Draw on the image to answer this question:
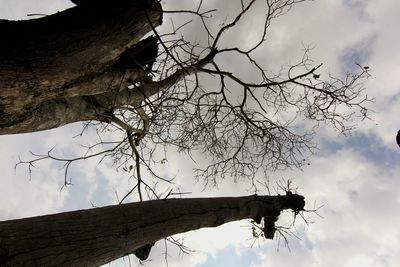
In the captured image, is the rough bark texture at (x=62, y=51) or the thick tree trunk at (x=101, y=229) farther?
the rough bark texture at (x=62, y=51)

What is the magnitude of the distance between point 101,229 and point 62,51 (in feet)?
4.56

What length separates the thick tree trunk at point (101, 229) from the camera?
233 centimetres

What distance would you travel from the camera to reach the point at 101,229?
9.28 feet

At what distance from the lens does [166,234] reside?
3.48 m

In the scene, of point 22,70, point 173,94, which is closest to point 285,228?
point 173,94

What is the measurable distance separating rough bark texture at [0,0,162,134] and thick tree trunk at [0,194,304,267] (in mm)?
1103

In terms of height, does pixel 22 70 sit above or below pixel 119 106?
below

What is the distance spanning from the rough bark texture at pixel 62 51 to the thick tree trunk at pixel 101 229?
3.62 feet

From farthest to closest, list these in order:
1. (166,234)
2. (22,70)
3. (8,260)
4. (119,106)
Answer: (119,106) → (166,234) → (22,70) → (8,260)

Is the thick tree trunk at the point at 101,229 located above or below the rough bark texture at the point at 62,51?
below

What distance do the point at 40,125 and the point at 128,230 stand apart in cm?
196

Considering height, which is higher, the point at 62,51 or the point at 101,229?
the point at 62,51

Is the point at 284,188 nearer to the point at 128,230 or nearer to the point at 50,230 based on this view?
the point at 128,230

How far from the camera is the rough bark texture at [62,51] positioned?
9.69 ft
